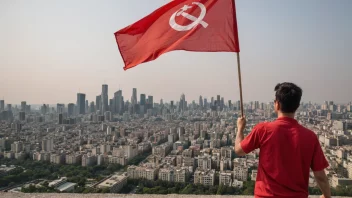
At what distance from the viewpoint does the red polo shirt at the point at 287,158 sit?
95cm

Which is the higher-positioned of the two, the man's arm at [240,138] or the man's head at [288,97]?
the man's head at [288,97]

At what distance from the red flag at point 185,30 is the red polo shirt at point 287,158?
903 mm

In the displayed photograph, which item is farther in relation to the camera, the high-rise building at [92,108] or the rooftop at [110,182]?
the high-rise building at [92,108]

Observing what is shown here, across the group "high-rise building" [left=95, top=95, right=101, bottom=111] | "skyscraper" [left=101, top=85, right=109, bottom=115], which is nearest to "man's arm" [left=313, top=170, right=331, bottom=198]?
"skyscraper" [left=101, top=85, right=109, bottom=115]

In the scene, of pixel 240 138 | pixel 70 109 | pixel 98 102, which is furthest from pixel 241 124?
pixel 98 102

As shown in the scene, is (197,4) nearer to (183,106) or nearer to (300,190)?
(300,190)

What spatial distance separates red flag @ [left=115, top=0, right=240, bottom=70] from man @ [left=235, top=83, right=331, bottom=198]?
832mm

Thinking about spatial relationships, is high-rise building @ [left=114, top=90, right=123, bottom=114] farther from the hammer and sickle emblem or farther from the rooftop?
the hammer and sickle emblem

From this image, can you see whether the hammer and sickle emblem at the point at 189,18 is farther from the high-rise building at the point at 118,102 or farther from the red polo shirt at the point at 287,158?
the high-rise building at the point at 118,102

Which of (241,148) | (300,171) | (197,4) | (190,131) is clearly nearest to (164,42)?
(197,4)

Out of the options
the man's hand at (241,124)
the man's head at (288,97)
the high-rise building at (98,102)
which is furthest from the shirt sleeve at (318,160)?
the high-rise building at (98,102)

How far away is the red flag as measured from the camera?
5.94 ft

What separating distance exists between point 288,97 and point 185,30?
3.56 feet

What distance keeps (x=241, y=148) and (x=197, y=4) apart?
125 centimetres
